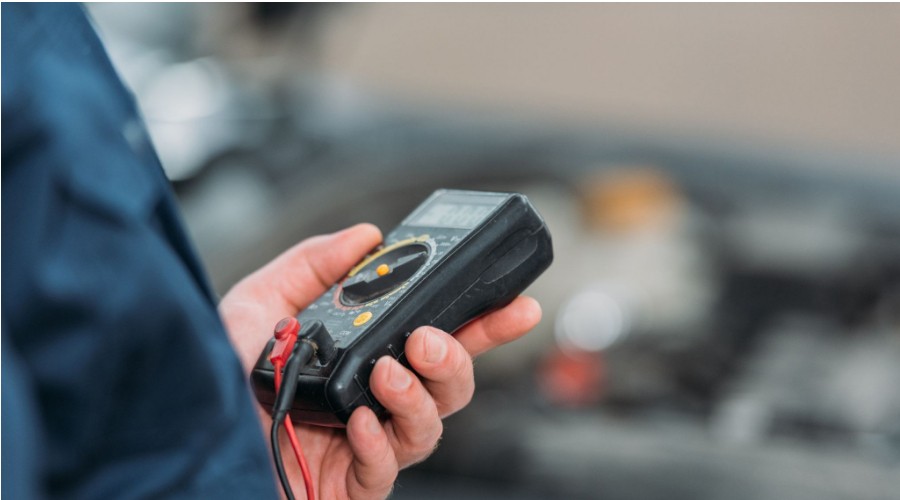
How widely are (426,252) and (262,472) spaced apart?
0.27 meters

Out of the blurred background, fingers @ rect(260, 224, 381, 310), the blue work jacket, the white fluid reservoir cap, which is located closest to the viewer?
the blue work jacket

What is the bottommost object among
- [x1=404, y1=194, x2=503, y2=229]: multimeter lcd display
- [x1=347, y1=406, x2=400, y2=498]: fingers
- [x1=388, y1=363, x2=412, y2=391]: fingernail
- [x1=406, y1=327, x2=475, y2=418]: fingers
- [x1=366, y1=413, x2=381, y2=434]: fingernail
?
[x1=347, y1=406, x2=400, y2=498]: fingers

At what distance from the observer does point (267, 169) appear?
5.31 ft

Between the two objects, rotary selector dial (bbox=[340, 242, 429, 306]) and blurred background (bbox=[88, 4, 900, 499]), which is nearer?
rotary selector dial (bbox=[340, 242, 429, 306])

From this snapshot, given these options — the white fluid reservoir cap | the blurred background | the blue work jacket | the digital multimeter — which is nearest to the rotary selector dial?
the digital multimeter

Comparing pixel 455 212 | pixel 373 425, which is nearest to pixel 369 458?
pixel 373 425

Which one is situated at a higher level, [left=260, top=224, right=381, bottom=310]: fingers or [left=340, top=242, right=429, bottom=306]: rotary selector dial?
[left=340, top=242, right=429, bottom=306]: rotary selector dial

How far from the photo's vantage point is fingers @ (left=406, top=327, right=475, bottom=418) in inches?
23.5

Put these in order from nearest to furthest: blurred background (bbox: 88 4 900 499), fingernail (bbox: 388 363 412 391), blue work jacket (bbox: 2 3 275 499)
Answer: blue work jacket (bbox: 2 3 275 499) < fingernail (bbox: 388 363 412 391) < blurred background (bbox: 88 4 900 499)

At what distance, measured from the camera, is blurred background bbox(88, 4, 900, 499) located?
147cm

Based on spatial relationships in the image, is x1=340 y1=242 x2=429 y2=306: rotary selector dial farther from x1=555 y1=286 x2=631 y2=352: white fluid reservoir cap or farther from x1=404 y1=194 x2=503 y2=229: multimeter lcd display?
x1=555 y1=286 x2=631 y2=352: white fluid reservoir cap

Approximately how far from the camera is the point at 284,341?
62cm

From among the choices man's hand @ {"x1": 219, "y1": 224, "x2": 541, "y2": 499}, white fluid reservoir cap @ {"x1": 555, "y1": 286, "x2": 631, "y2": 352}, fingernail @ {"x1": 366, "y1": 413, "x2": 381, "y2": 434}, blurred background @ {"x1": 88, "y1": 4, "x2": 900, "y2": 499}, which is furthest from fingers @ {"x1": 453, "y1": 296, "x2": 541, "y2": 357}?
white fluid reservoir cap @ {"x1": 555, "y1": 286, "x2": 631, "y2": 352}

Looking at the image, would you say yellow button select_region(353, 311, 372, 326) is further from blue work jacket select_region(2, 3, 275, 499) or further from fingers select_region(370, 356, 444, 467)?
blue work jacket select_region(2, 3, 275, 499)
